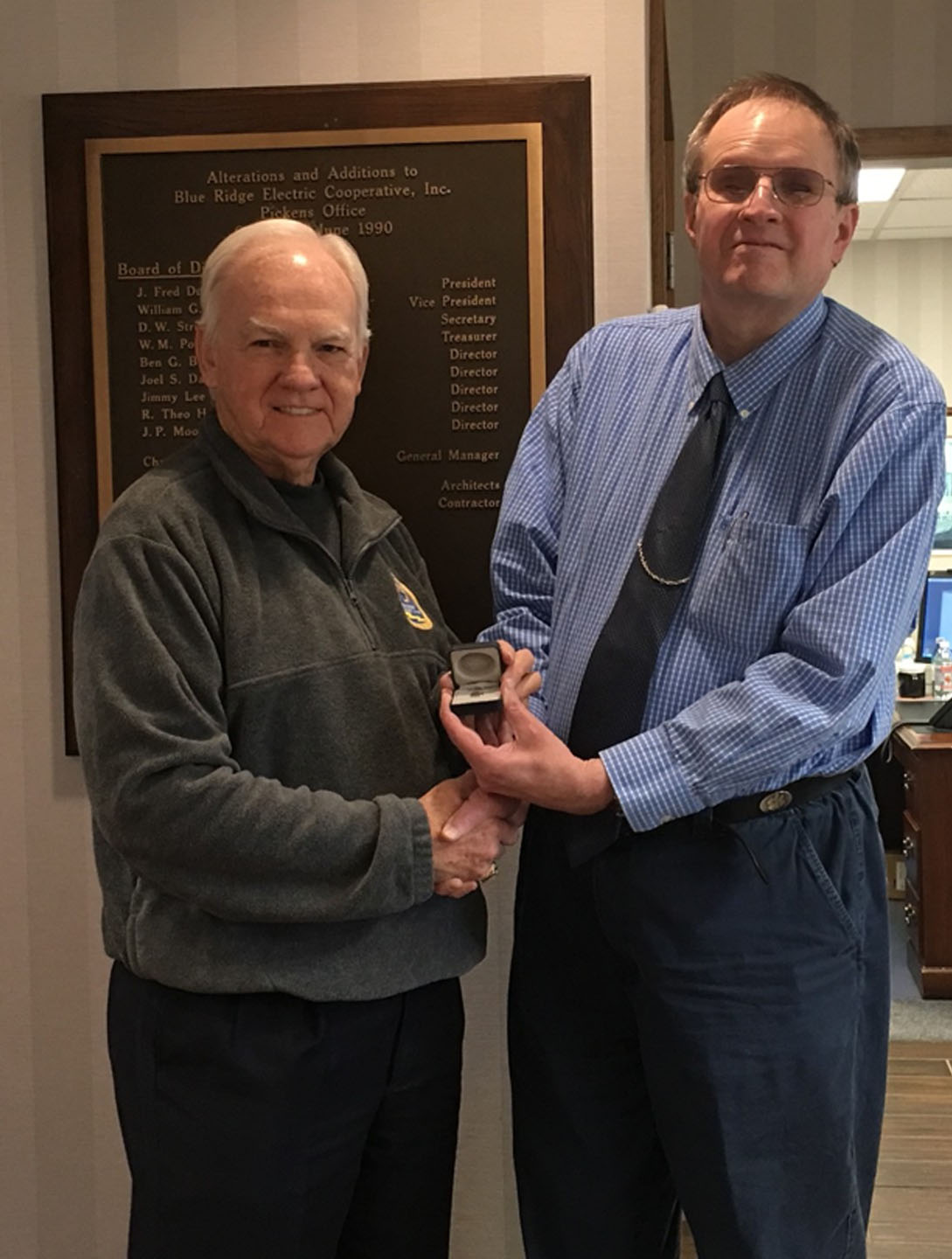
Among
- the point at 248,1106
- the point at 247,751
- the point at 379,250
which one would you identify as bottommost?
the point at 248,1106

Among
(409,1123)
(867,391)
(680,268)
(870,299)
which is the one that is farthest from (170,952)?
(870,299)

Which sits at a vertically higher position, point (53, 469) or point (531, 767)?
point (53, 469)

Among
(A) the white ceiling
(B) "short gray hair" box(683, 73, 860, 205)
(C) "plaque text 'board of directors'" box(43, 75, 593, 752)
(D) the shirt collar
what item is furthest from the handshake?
(A) the white ceiling

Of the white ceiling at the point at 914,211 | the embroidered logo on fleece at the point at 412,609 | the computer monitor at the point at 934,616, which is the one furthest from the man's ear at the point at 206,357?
the white ceiling at the point at 914,211

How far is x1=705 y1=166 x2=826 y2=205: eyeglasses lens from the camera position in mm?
1512

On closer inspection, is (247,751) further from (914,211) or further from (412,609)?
(914,211)

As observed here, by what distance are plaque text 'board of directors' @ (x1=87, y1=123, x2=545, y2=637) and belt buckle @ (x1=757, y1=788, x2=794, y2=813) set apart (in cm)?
70

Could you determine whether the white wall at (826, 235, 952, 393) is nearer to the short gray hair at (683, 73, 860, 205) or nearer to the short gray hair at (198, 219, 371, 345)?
the short gray hair at (683, 73, 860, 205)

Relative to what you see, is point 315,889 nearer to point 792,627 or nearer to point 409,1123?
point 409,1123

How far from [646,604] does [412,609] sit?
31 cm

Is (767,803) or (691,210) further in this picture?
(691,210)

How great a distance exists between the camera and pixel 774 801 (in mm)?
1493

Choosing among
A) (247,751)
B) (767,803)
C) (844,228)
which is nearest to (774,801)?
(767,803)

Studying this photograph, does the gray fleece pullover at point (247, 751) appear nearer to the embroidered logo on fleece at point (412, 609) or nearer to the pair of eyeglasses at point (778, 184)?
the embroidered logo on fleece at point (412, 609)
